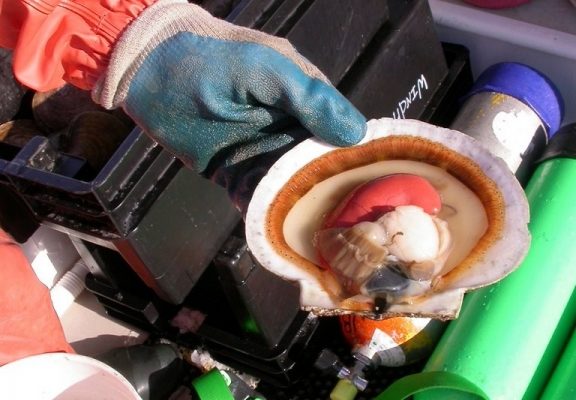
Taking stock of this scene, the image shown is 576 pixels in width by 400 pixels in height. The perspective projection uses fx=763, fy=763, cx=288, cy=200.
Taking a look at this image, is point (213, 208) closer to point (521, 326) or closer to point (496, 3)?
point (521, 326)

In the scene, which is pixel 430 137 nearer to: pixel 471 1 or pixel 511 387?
pixel 511 387

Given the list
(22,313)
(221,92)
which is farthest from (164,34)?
(22,313)

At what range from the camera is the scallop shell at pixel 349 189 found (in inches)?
35.2

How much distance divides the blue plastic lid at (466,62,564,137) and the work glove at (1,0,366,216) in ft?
2.44

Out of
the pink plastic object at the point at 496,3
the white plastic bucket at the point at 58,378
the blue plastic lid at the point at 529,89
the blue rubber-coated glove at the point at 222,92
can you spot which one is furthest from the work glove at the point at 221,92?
the pink plastic object at the point at 496,3

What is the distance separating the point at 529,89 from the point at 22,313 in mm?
1073

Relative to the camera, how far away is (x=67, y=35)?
3.27ft

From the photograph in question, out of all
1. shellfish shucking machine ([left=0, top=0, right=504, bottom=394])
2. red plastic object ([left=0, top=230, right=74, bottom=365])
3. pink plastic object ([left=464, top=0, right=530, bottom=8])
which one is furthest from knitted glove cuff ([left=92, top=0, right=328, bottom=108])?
pink plastic object ([left=464, top=0, right=530, bottom=8])

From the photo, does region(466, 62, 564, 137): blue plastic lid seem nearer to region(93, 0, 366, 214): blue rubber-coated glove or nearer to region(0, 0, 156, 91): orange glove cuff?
region(93, 0, 366, 214): blue rubber-coated glove

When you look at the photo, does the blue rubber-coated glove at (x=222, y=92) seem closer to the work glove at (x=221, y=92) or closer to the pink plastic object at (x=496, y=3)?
the work glove at (x=221, y=92)

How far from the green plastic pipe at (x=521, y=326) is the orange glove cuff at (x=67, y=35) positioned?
26.2 inches

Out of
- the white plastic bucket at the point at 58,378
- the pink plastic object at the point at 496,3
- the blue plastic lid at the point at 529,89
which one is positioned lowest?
the white plastic bucket at the point at 58,378

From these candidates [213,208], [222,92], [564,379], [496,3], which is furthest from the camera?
[496,3]

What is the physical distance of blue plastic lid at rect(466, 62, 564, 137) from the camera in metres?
1.57
